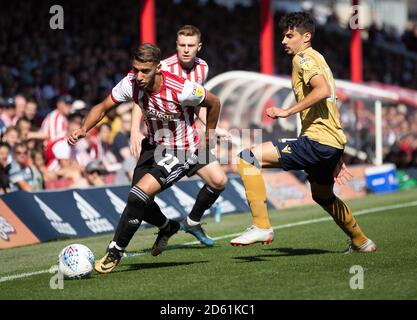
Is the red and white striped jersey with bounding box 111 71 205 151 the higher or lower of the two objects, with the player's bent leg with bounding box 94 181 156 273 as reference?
higher

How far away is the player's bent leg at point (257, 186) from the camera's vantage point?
9203 mm

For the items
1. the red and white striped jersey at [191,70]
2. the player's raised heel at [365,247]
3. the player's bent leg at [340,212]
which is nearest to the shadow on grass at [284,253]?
the player's raised heel at [365,247]

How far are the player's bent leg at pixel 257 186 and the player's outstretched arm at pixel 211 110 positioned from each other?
0.43 meters

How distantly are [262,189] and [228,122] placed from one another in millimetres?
10269

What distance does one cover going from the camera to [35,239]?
12711mm

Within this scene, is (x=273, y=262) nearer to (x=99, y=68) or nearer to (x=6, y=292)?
(x=6, y=292)

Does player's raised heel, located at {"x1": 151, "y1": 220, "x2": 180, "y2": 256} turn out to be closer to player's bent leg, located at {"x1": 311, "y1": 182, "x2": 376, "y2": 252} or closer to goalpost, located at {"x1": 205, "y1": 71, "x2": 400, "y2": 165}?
player's bent leg, located at {"x1": 311, "y1": 182, "x2": 376, "y2": 252}

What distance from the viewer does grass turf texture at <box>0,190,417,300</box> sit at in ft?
24.7

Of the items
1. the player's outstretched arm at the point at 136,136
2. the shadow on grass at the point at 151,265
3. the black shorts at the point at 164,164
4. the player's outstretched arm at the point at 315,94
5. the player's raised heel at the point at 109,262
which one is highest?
the player's outstretched arm at the point at 315,94

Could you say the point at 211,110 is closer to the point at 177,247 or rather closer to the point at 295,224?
the point at 177,247

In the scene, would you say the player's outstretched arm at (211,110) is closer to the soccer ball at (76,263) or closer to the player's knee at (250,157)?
the player's knee at (250,157)

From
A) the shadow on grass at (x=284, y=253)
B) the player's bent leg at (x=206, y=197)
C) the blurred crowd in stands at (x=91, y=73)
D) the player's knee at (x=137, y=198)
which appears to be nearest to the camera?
the player's knee at (x=137, y=198)

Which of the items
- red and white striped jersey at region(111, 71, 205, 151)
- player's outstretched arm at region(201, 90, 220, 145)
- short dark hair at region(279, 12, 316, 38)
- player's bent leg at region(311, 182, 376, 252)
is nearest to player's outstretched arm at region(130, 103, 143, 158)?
red and white striped jersey at region(111, 71, 205, 151)

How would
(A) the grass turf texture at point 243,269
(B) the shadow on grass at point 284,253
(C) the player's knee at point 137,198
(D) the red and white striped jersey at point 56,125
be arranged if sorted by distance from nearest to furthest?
(A) the grass turf texture at point 243,269, (C) the player's knee at point 137,198, (B) the shadow on grass at point 284,253, (D) the red and white striped jersey at point 56,125
